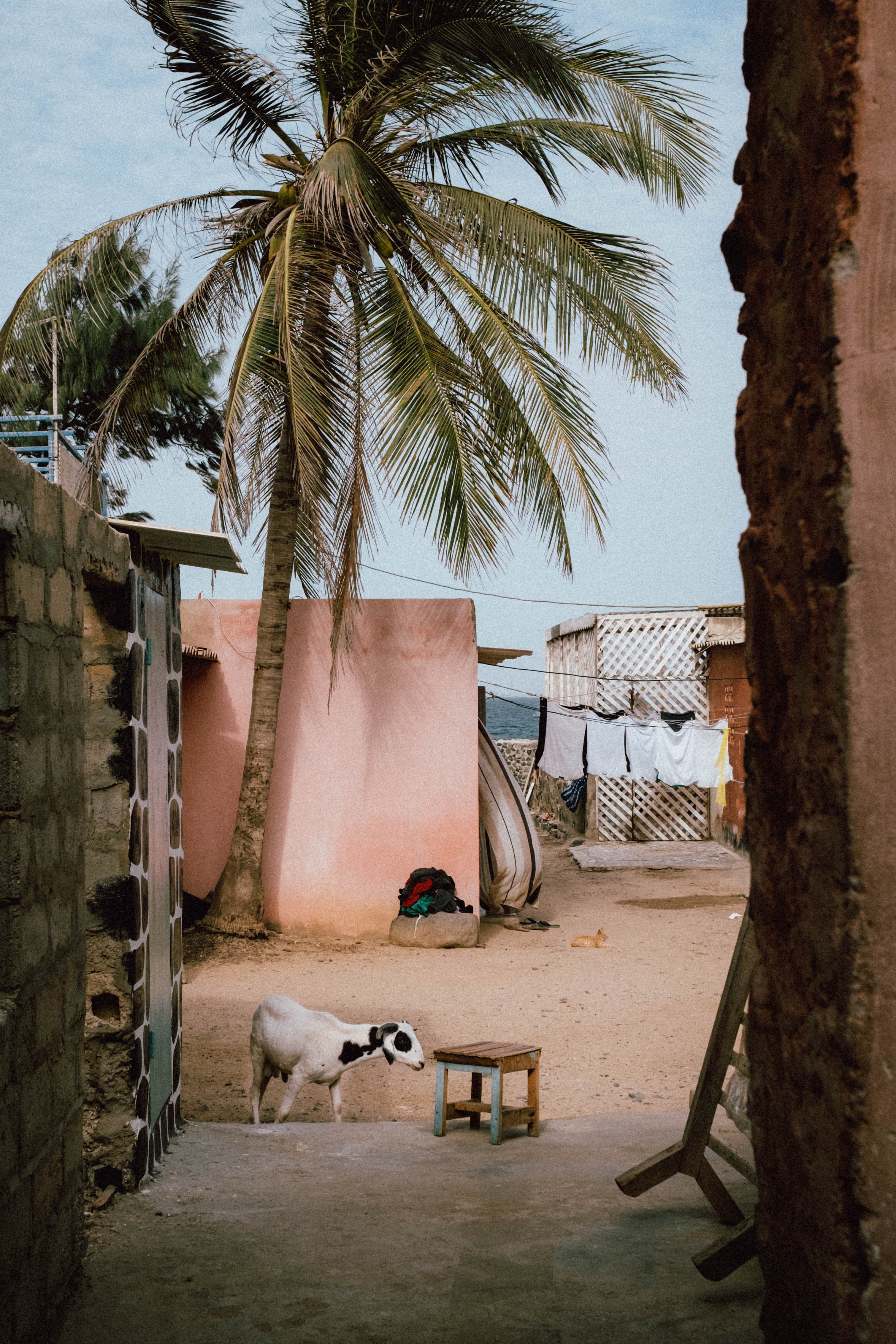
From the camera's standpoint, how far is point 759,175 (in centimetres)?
184

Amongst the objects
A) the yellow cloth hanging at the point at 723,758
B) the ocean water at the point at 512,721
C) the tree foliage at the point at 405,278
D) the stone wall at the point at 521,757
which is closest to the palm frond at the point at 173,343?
the tree foliage at the point at 405,278

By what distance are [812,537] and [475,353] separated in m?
7.36

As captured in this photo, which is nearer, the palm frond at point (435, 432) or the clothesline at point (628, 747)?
the palm frond at point (435, 432)

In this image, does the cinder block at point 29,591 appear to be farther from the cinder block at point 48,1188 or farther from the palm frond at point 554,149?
the palm frond at point 554,149

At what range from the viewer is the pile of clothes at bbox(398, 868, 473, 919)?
8.98 meters

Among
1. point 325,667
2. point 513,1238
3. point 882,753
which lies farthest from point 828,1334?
point 325,667

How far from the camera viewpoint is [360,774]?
30.5 feet

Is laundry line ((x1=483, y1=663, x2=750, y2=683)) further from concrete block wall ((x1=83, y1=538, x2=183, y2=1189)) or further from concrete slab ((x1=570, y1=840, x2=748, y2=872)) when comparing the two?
concrete block wall ((x1=83, y1=538, x2=183, y2=1189))

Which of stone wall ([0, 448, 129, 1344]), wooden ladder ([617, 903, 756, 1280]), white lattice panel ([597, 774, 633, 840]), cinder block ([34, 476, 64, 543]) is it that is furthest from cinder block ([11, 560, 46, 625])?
white lattice panel ([597, 774, 633, 840])

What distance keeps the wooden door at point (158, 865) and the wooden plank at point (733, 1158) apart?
1.93 m

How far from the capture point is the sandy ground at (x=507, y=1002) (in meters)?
5.62

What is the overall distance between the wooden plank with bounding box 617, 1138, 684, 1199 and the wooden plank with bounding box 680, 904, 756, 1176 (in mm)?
24

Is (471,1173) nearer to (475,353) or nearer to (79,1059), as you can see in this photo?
(79,1059)

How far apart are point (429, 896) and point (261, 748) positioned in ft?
5.76
